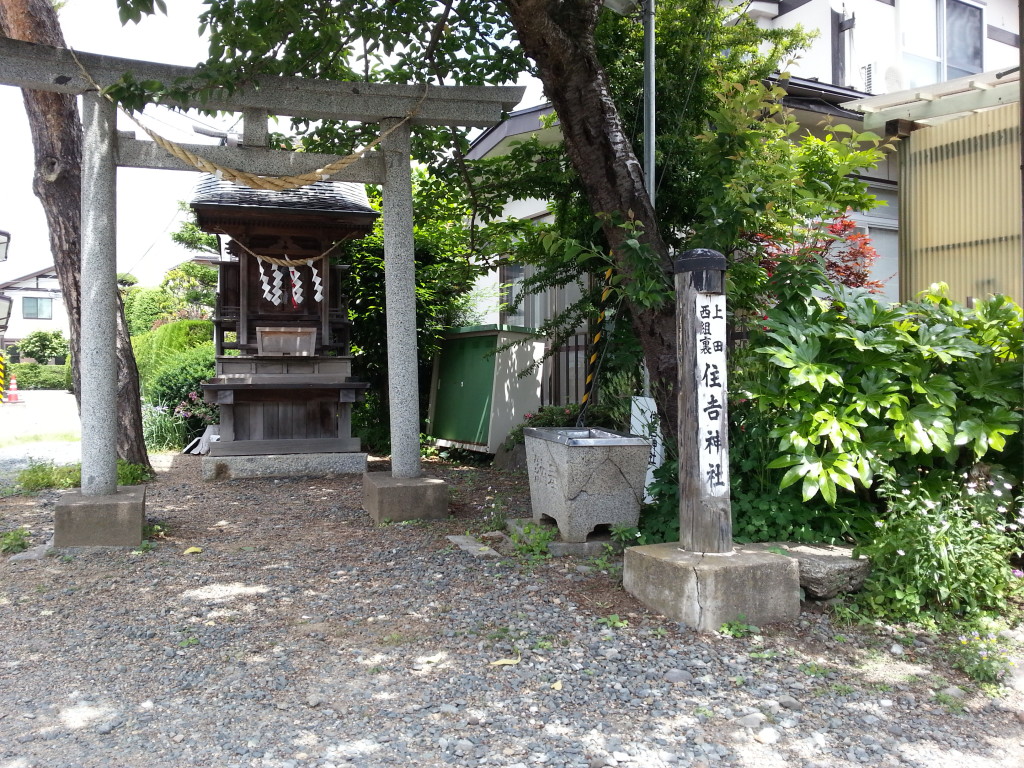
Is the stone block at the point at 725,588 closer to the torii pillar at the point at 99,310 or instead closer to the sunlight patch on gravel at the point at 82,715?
the sunlight patch on gravel at the point at 82,715

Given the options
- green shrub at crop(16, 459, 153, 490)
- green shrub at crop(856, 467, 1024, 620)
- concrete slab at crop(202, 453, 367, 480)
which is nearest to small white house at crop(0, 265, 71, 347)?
green shrub at crop(16, 459, 153, 490)

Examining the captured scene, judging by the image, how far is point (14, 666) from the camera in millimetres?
3762

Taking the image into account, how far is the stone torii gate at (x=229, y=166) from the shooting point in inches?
234

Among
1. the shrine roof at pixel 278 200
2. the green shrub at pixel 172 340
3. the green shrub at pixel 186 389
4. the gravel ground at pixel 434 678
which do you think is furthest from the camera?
the green shrub at pixel 172 340

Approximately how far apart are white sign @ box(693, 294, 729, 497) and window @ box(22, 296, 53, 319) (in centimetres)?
5607

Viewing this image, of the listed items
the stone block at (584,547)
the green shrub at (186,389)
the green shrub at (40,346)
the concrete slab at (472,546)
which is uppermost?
the green shrub at (40,346)

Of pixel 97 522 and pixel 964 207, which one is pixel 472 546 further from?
pixel 964 207

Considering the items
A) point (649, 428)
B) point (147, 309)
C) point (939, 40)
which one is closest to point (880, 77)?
point (939, 40)

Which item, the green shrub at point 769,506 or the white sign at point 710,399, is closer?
the white sign at point 710,399

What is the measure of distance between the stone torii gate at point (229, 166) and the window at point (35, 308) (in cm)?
5211

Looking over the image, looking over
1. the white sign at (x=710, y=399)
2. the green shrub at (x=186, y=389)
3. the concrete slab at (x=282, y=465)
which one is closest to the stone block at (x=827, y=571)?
the white sign at (x=710, y=399)

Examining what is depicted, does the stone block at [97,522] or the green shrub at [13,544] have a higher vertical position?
the stone block at [97,522]

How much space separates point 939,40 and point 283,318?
1092 centimetres

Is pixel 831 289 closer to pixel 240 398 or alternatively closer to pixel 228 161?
pixel 228 161
